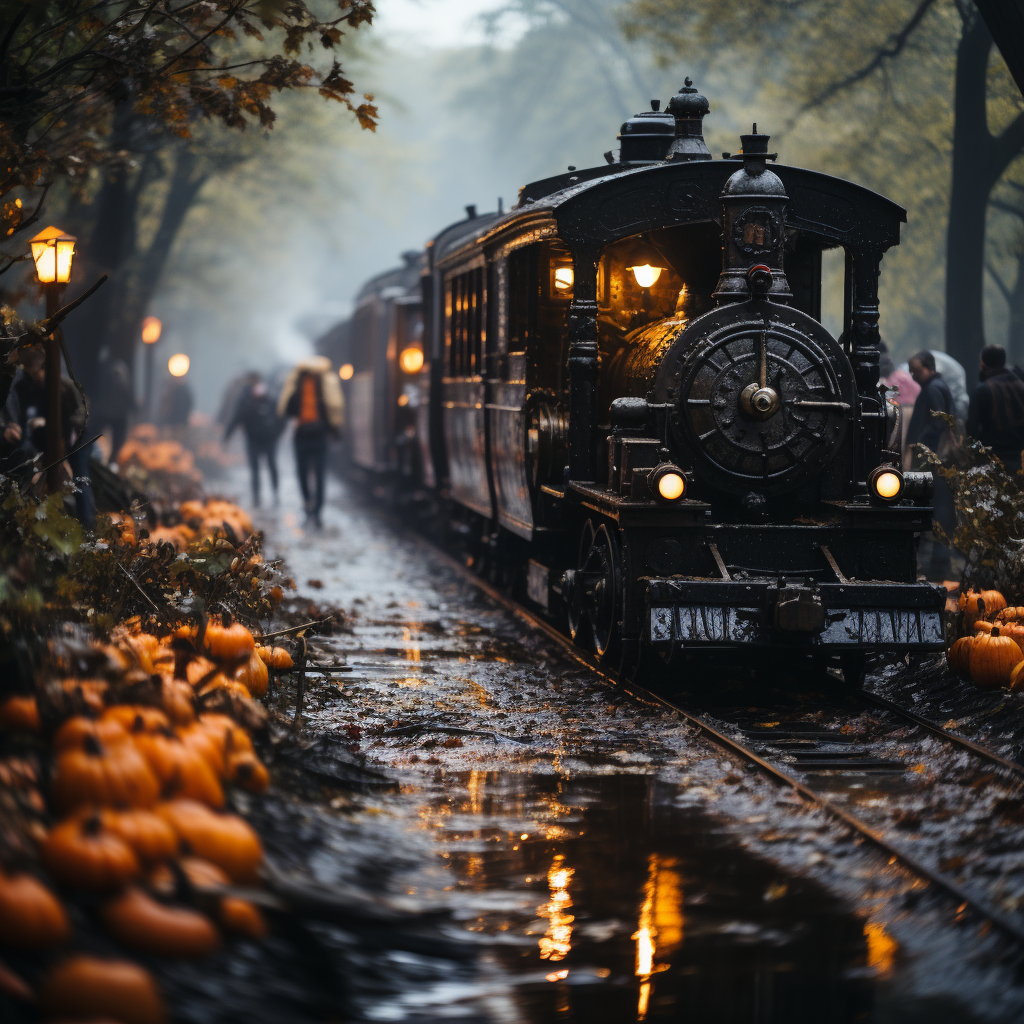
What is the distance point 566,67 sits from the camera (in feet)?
154

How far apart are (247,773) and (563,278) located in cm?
630

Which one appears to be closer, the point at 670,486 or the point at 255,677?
the point at 255,677

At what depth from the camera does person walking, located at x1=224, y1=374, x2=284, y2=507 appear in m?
23.8

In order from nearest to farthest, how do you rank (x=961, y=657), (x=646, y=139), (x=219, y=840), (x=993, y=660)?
(x=219, y=840) < (x=993, y=660) < (x=961, y=657) < (x=646, y=139)

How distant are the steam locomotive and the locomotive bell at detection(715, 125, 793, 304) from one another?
13mm

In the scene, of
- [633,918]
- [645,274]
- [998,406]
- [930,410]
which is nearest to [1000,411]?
[998,406]

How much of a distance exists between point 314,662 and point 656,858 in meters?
4.81

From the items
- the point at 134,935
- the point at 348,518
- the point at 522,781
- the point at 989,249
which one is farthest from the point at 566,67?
the point at 134,935

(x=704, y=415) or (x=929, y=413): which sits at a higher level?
(x=929, y=413)

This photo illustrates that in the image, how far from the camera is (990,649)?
340 inches

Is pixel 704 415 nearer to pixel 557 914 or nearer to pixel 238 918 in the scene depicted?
pixel 557 914

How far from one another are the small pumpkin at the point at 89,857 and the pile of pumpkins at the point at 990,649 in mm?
5784

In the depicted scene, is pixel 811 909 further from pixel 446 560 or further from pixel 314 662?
pixel 446 560

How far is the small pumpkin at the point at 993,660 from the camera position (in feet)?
28.1
